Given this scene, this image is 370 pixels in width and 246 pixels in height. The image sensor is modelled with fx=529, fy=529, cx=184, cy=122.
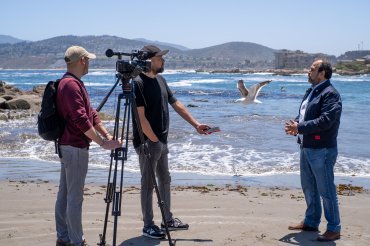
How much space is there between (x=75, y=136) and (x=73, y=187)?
434 mm

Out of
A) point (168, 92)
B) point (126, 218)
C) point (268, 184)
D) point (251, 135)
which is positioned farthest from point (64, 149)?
point (251, 135)

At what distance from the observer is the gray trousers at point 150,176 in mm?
5090

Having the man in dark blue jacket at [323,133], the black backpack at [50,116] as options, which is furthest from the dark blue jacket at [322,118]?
the black backpack at [50,116]

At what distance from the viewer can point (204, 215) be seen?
19.9 feet

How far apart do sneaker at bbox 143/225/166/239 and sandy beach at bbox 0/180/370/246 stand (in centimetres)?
6

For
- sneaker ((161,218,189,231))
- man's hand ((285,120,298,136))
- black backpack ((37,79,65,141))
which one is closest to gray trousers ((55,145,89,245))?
black backpack ((37,79,65,141))

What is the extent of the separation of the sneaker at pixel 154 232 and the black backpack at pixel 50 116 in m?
1.42

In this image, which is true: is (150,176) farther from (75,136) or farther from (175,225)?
(75,136)

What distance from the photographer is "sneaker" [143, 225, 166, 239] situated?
5116 millimetres

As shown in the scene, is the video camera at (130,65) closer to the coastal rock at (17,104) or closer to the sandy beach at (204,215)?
the sandy beach at (204,215)

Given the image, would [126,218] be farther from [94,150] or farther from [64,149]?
[94,150]

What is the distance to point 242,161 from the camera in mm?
10883

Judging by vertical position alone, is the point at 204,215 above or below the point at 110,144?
below

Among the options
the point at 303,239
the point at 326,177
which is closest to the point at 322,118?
the point at 326,177
